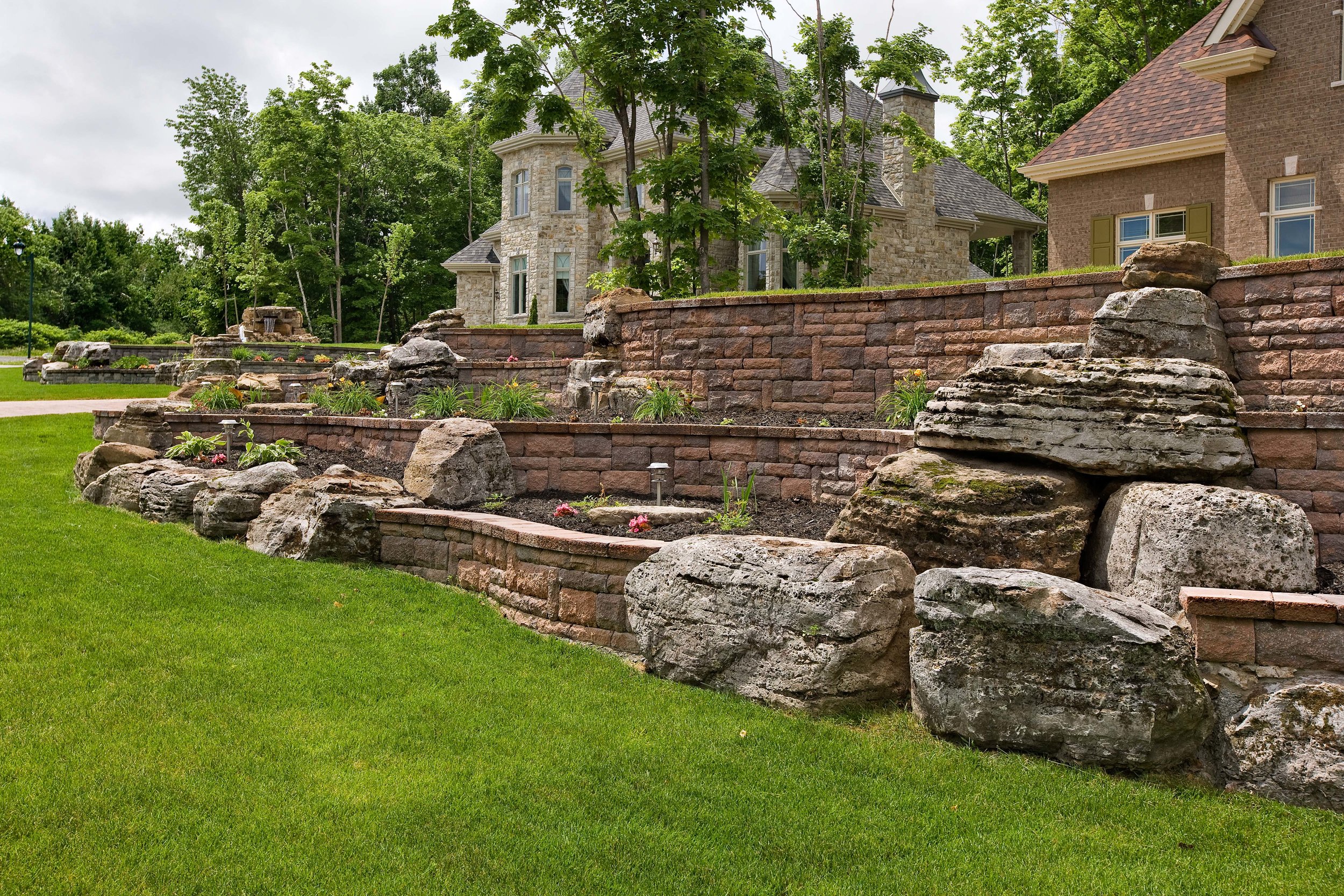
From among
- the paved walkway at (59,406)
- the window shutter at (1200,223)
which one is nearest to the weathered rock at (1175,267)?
the window shutter at (1200,223)

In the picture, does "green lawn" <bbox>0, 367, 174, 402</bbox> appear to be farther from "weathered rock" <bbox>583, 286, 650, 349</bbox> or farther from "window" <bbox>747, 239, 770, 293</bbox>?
"window" <bbox>747, 239, 770, 293</bbox>

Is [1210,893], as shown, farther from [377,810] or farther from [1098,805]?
[377,810]

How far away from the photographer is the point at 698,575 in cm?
509

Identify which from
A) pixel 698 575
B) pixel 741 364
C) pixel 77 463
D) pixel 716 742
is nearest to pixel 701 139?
pixel 741 364

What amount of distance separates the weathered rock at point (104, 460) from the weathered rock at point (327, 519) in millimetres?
2846

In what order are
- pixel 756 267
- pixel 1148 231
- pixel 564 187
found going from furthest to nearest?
1. pixel 564 187
2. pixel 756 267
3. pixel 1148 231

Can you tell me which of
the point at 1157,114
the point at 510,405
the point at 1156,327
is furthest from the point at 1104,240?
the point at 510,405

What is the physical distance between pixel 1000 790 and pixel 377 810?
95.0 inches

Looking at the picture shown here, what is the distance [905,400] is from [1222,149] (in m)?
9.88

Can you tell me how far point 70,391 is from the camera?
67.0 ft

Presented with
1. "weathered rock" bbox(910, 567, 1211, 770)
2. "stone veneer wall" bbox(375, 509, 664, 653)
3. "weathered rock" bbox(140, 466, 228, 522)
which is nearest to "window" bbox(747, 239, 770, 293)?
"weathered rock" bbox(140, 466, 228, 522)

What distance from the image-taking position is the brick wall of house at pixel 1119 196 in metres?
15.6

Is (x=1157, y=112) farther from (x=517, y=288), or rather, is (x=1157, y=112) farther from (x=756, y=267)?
(x=517, y=288)

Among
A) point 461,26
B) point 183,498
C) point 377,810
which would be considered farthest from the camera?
point 461,26
